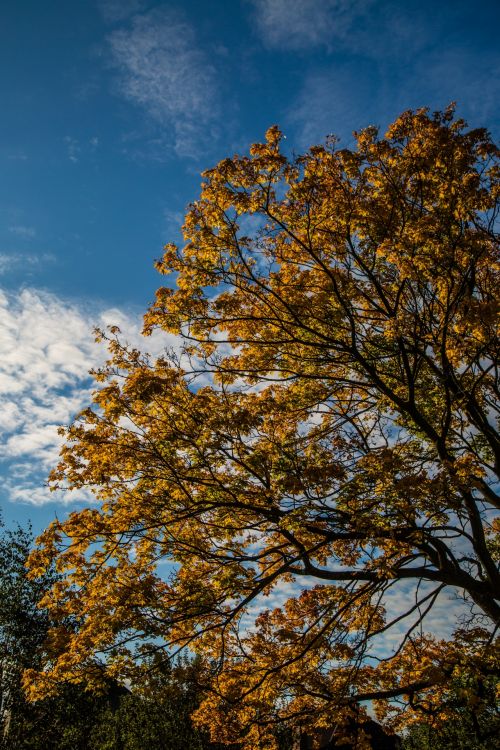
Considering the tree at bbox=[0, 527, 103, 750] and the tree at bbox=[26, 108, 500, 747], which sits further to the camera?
the tree at bbox=[0, 527, 103, 750]

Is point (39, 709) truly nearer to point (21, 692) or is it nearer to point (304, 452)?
point (21, 692)

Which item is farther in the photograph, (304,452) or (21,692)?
(21,692)

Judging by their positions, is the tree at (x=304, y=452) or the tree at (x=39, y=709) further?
the tree at (x=39, y=709)

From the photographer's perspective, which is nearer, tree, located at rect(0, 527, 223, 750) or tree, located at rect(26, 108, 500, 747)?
tree, located at rect(26, 108, 500, 747)

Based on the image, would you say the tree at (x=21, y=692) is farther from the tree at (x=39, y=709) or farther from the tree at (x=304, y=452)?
the tree at (x=304, y=452)

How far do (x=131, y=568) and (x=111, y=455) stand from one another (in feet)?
7.84

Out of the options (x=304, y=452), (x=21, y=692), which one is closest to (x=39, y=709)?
(x=21, y=692)

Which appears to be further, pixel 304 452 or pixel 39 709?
pixel 39 709

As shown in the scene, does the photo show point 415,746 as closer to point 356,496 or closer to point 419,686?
point 419,686

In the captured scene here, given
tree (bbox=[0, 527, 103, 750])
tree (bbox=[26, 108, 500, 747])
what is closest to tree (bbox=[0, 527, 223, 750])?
tree (bbox=[0, 527, 103, 750])

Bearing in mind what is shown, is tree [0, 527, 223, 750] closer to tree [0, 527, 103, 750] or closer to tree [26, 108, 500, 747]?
tree [0, 527, 103, 750]

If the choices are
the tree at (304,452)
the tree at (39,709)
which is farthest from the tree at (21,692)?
the tree at (304,452)

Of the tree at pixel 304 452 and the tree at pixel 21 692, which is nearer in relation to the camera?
the tree at pixel 304 452

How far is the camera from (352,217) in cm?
881
